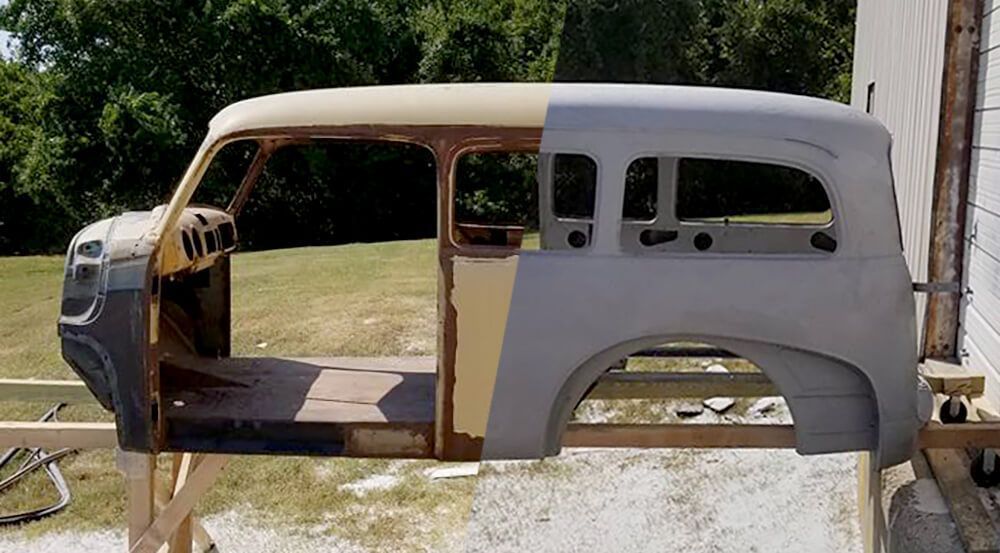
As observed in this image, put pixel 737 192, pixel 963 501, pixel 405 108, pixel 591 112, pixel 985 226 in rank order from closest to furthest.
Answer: pixel 591 112, pixel 405 108, pixel 963 501, pixel 985 226, pixel 737 192

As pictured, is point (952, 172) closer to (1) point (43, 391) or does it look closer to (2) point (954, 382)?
(2) point (954, 382)

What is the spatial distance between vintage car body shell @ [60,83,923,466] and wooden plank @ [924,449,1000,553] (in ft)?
1.75

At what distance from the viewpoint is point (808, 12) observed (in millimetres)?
23172

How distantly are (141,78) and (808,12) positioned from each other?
16.5 meters

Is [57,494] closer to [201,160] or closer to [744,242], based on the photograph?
[201,160]

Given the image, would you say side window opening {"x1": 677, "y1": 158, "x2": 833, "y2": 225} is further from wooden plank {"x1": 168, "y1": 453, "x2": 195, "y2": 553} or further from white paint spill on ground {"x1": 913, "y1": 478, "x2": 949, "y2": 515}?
wooden plank {"x1": 168, "y1": 453, "x2": 195, "y2": 553}

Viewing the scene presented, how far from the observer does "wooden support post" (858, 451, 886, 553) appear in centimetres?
423

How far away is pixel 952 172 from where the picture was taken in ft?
16.0

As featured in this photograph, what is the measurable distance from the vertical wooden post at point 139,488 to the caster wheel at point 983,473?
133 inches

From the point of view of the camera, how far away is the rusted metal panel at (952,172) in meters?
4.75

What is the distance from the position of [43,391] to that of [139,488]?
3.71 feet

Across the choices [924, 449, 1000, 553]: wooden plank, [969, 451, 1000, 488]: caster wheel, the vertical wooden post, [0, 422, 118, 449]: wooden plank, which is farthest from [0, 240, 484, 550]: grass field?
[969, 451, 1000, 488]: caster wheel

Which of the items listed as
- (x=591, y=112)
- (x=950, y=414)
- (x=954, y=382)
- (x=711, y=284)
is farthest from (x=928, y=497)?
(x=591, y=112)

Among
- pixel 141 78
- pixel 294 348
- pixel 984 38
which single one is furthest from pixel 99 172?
pixel 984 38
